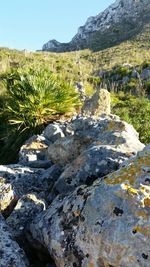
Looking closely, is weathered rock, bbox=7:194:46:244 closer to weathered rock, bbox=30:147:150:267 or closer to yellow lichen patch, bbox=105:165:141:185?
weathered rock, bbox=30:147:150:267

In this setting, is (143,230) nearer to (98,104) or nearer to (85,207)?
(85,207)

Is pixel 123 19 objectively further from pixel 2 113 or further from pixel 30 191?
pixel 30 191

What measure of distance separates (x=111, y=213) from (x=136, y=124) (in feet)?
19.1

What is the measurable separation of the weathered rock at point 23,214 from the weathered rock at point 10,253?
312 mm

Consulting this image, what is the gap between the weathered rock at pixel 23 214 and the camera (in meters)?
4.12

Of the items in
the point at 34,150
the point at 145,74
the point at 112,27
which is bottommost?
the point at 145,74

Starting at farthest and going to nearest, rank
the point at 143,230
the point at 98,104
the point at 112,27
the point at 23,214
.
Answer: the point at 112,27, the point at 98,104, the point at 23,214, the point at 143,230

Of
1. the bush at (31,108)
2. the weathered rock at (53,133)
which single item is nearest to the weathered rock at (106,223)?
the weathered rock at (53,133)

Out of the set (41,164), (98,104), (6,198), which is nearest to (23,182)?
(6,198)

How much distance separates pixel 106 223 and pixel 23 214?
1.42 metres

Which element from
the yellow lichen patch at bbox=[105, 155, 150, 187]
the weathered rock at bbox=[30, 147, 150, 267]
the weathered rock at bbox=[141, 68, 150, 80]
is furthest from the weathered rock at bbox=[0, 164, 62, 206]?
the weathered rock at bbox=[141, 68, 150, 80]

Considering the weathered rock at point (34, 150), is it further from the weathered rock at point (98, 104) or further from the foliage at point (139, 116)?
the foliage at point (139, 116)

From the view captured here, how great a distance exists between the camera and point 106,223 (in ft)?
10.1

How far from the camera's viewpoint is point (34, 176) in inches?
211
